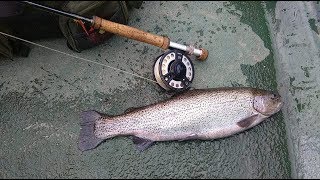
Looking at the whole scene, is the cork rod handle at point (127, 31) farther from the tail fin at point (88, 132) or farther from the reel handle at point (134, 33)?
the tail fin at point (88, 132)

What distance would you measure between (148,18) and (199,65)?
59 cm

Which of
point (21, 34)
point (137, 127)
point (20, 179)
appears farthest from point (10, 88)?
point (137, 127)

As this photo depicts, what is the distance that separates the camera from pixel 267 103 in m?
3.11

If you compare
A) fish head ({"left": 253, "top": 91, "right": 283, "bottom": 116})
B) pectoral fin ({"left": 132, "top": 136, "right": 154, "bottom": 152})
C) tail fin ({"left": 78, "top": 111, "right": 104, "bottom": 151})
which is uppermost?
fish head ({"left": 253, "top": 91, "right": 283, "bottom": 116})

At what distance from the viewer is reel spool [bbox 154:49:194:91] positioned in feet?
10.2

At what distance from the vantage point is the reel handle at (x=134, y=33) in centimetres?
295

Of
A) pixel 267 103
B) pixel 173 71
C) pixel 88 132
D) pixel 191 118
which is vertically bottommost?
pixel 88 132

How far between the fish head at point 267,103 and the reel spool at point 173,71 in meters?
0.47

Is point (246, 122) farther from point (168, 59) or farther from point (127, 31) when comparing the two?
point (127, 31)

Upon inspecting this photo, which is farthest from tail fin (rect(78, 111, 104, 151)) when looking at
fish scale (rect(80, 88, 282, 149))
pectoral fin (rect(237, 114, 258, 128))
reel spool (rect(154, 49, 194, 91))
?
pectoral fin (rect(237, 114, 258, 128))

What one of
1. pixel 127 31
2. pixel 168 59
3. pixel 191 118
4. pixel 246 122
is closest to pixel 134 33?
pixel 127 31

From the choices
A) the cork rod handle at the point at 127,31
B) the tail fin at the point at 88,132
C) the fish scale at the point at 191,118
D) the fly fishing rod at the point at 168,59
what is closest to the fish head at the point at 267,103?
the fish scale at the point at 191,118

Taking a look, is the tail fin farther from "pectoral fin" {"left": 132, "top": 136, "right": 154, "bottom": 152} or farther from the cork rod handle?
the cork rod handle

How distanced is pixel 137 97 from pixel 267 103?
893mm
